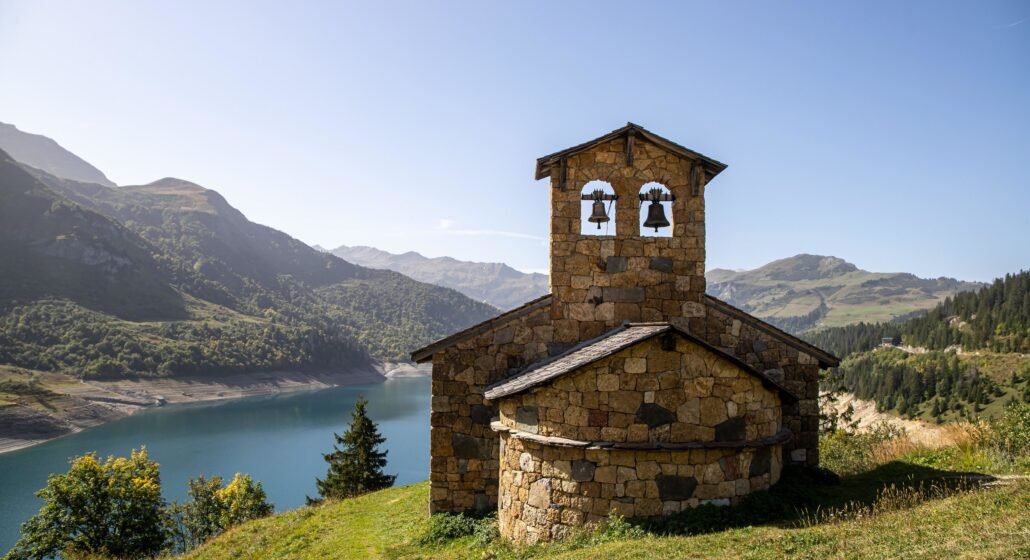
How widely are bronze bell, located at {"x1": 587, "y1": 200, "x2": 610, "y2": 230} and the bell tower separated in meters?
0.02

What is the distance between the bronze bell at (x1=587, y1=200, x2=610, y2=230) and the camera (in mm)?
9883

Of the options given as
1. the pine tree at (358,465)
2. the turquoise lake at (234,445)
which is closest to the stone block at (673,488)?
the pine tree at (358,465)

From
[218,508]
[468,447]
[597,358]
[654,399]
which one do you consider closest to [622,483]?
[654,399]

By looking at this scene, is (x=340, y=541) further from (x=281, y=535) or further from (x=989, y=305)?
(x=989, y=305)

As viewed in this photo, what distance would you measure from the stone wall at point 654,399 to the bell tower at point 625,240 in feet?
7.16

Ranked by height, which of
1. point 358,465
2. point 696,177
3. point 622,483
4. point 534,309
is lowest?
point 358,465

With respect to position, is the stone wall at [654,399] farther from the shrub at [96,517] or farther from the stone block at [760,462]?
the shrub at [96,517]

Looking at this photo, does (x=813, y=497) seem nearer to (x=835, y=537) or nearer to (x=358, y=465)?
(x=835, y=537)

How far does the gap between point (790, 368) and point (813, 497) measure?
2640 mm

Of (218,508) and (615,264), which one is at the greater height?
(615,264)

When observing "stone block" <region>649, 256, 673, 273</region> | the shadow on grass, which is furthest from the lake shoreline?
the shadow on grass

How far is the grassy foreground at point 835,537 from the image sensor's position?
5.27 metres

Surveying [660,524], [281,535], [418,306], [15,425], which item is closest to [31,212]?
[15,425]

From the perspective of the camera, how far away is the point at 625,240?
9781 mm
